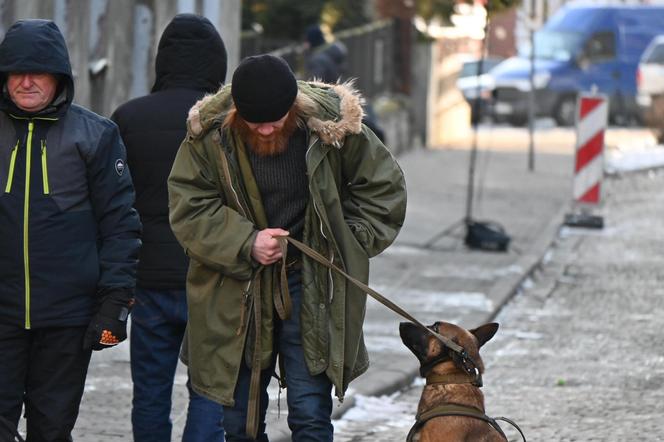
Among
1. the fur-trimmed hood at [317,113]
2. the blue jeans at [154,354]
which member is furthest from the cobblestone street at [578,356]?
the fur-trimmed hood at [317,113]

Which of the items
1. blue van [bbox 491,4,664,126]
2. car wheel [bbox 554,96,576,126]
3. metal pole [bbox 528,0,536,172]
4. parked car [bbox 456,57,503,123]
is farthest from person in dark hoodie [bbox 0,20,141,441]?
car wheel [bbox 554,96,576,126]

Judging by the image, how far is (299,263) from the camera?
554 centimetres

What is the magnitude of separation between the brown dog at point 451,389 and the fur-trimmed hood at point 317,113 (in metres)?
0.70

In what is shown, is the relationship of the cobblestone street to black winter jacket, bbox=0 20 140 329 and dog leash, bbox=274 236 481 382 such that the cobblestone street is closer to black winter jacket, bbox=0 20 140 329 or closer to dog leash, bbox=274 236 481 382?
dog leash, bbox=274 236 481 382

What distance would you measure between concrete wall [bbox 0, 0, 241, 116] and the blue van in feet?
71.1

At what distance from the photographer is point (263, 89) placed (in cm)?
526

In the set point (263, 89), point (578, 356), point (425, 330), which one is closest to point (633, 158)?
point (578, 356)

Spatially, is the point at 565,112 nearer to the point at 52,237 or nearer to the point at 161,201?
the point at 161,201

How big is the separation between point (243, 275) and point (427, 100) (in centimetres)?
2233

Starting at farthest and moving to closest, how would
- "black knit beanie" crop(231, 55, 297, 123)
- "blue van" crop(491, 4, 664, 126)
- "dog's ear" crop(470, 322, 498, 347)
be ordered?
"blue van" crop(491, 4, 664, 126) < "dog's ear" crop(470, 322, 498, 347) < "black knit beanie" crop(231, 55, 297, 123)

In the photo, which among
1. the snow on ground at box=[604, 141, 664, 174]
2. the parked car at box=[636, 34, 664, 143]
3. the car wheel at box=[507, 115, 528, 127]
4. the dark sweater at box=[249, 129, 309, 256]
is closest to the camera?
the dark sweater at box=[249, 129, 309, 256]

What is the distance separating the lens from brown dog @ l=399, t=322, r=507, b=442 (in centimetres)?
539

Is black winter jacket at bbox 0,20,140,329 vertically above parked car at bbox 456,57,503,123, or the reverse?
black winter jacket at bbox 0,20,140,329

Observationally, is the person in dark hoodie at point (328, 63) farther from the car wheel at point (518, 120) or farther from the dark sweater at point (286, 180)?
the car wheel at point (518, 120)
